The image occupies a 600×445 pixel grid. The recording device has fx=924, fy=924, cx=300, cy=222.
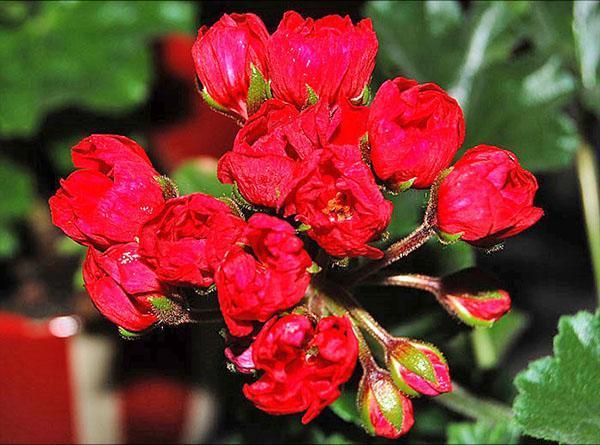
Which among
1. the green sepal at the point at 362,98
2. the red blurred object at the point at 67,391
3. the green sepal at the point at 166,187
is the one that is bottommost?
the red blurred object at the point at 67,391

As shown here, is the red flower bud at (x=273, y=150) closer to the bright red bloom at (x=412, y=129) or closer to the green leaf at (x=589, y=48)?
the bright red bloom at (x=412, y=129)

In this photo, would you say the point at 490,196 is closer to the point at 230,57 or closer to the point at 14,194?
the point at 230,57

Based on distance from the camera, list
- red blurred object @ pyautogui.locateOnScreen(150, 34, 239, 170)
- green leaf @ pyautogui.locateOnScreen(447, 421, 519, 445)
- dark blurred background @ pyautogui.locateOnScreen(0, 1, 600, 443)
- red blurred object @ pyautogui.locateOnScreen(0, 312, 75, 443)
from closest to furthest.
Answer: green leaf @ pyautogui.locateOnScreen(447, 421, 519, 445)
dark blurred background @ pyautogui.locateOnScreen(0, 1, 600, 443)
red blurred object @ pyautogui.locateOnScreen(0, 312, 75, 443)
red blurred object @ pyautogui.locateOnScreen(150, 34, 239, 170)

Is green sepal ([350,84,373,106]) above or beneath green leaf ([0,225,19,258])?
above

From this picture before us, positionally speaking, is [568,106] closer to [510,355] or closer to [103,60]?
[510,355]

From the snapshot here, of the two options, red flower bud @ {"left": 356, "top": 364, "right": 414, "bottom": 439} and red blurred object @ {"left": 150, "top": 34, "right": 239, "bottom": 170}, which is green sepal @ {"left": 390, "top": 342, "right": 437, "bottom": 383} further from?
red blurred object @ {"left": 150, "top": 34, "right": 239, "bottom": 170}

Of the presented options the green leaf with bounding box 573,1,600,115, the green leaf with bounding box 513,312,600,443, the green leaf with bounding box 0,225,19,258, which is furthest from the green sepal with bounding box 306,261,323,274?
the green leaf with bounding box 0,225,19,258

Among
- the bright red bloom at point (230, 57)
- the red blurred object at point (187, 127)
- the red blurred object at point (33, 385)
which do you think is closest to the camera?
the bright red bloom at point (230, 57)

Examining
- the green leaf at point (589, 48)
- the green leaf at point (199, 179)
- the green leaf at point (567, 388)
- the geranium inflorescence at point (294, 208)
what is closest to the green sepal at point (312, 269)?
the geranium inflorescence at point (294, 208)
